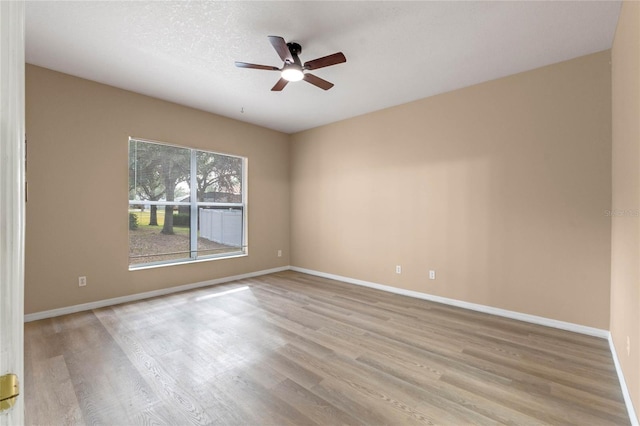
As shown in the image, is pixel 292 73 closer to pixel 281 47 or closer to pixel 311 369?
pixel 281 47

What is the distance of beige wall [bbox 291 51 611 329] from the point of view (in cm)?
291

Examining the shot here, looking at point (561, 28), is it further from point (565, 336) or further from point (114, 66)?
point (114, 66)

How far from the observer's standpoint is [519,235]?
3320 millimetres

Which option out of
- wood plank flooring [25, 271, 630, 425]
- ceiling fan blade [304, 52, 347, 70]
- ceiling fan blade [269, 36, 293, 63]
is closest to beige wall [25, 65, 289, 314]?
wood plank flooring [25, 271, 630, 425]

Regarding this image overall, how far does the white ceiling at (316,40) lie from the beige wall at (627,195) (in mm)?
438

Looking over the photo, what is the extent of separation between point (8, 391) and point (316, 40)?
9.90 feet

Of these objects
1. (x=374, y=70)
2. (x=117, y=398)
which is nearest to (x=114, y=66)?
(x=374, y=70)

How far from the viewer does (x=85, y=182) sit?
3584mm

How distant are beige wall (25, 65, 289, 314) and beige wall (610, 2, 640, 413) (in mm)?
4838

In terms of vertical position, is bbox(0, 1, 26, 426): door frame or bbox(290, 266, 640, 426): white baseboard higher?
bbox(0, 1, 26, 426): door frame

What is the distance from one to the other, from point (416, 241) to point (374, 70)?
2377mm

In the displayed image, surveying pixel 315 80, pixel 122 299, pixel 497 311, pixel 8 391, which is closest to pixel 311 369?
pixel 8 391

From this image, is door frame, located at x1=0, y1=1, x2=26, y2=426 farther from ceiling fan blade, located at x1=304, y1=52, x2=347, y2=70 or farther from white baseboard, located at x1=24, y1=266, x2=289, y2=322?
white baseboard, located at x1=24, y1=266, x2=289, y2=322

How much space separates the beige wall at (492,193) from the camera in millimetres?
2914
